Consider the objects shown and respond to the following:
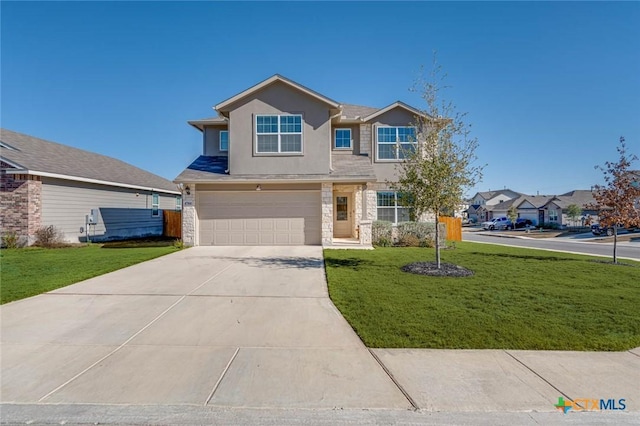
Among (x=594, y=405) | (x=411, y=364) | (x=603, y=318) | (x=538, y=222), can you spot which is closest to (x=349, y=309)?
(x=411, y=364)

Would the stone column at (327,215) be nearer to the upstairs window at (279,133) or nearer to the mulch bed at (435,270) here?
the upstairs window at (279,133)

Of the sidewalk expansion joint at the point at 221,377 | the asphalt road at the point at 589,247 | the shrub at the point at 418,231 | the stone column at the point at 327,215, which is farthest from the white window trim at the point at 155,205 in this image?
the asphalt road at the point at 589,247

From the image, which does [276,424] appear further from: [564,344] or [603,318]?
[603,318]

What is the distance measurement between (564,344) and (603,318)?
1724mm

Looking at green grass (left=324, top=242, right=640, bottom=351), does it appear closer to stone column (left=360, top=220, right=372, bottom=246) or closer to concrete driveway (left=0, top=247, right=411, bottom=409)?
concrete driveway (left=0, top=247, right=411, bottom=409)

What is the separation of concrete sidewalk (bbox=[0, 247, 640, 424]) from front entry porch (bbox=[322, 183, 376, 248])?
8.72 m

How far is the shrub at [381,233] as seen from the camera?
15.7 meters

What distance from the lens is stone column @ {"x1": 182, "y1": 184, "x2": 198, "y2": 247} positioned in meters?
14.8

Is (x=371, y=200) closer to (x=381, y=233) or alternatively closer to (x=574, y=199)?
(x=381, y=233)

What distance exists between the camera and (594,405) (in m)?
3.29

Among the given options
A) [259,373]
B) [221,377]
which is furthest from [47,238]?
[259,373]

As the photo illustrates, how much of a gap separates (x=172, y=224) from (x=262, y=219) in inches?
466

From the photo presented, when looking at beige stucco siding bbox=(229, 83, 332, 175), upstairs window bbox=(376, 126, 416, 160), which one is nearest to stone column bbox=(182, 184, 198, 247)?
beige stucco siding bbox=(229, 83, 332, 175)

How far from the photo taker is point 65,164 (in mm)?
17844
